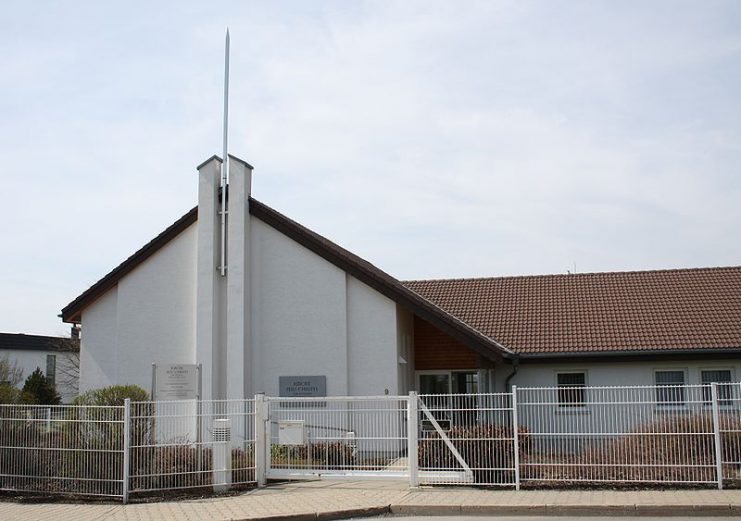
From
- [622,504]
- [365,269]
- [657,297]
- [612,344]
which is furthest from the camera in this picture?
[657,297]

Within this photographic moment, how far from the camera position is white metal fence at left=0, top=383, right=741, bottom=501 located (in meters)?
16.0

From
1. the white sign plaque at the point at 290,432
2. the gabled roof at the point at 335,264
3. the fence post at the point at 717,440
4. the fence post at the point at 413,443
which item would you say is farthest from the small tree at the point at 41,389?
the fence post at the point at 717,440

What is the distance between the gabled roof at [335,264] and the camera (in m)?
22.6

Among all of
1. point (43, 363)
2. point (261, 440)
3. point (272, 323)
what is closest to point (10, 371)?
point (43, 363)

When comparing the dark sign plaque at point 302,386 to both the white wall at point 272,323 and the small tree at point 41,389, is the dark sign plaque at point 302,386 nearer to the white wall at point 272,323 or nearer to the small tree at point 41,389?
the white wall at point 272,323

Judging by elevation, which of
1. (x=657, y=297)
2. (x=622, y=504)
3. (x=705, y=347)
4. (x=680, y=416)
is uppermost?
(x=657, y=297)

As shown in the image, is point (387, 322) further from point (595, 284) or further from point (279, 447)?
point (595, 284)

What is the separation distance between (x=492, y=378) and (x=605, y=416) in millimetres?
9069

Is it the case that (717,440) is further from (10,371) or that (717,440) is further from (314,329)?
(10,371)

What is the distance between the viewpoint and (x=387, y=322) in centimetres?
2316

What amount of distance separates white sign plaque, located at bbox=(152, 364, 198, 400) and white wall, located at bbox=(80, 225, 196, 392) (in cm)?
117

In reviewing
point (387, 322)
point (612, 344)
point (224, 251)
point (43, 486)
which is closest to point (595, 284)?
point (612, 344)

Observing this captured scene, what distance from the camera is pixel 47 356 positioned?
53.9 meters

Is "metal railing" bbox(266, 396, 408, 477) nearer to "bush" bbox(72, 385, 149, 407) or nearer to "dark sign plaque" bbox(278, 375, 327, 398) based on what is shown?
"bush" bbox(72, 385, 149, 407)
